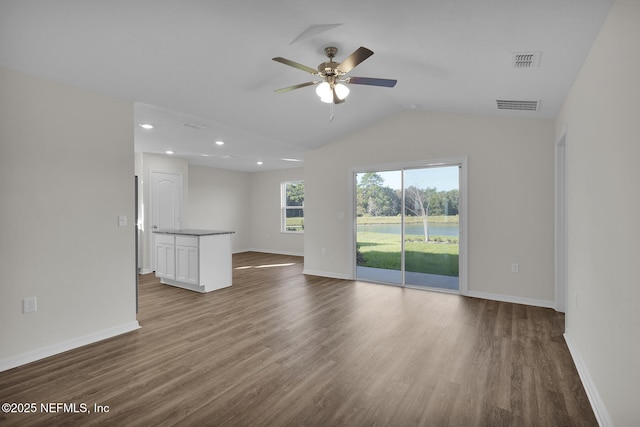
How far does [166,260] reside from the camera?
214 inches

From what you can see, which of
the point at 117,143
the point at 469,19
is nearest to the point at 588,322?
the point at 469,19

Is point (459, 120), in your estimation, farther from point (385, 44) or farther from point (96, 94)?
point (96, 94)

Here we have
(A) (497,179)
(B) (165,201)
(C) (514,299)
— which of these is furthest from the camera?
(B) (165,201)

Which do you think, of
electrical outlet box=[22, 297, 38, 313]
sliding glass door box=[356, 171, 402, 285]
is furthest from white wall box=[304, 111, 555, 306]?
electrical outlet box=[22, 297, 38, 313]

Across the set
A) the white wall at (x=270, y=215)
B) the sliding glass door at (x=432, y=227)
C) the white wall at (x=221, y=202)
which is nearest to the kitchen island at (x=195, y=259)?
the white wall at (x=221, y=202)

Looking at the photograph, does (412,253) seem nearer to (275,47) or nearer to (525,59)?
(525,59)

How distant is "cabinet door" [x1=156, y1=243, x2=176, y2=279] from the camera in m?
5.32

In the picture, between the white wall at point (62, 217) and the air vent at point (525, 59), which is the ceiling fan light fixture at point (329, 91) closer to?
the air vent at point (525, 59)

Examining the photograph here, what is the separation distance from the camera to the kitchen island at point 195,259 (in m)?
4.94

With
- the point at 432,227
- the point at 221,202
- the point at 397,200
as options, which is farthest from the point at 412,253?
the point at 221,202

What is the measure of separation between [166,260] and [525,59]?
562 centimetres

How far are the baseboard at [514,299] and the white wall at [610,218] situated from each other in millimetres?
1676

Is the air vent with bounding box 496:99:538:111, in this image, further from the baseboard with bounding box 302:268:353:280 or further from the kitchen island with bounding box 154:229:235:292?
the kitchen island with bounding box 154:229:235:292

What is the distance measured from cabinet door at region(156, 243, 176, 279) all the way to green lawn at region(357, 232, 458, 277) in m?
3.29
